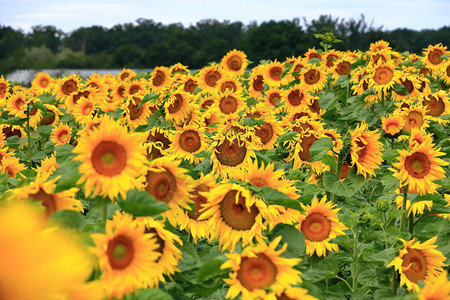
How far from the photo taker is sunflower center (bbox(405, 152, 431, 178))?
12.0 ft

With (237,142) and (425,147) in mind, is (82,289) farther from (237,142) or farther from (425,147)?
(425,147)

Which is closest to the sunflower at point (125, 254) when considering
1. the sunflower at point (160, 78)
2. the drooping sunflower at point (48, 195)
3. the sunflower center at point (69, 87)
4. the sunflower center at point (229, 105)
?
the drooping sunflower at point (48, 195)

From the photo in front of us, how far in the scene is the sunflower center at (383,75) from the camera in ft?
21.5

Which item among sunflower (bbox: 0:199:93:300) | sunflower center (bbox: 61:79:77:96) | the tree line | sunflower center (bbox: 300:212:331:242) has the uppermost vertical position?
the tree line

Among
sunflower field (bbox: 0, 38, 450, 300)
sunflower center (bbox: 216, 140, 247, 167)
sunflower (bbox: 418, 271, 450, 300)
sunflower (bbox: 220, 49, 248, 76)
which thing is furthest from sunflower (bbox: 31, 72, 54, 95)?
sunflower (bbox: 418, 271, 450, 300)

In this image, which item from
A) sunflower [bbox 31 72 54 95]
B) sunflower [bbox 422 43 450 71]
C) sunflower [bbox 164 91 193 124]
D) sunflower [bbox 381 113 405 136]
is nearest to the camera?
sunflower [bbox 164 91 193 124]

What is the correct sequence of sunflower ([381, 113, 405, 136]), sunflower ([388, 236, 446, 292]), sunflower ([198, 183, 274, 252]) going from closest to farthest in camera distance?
1. sunflower ([198, 183, 274, 252])
2. sunflower ([388, 236, 446, 292])
3. sunflower ([381, 113, 405, 136])

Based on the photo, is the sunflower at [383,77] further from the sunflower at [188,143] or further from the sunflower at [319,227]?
the sunflower at [319,227]

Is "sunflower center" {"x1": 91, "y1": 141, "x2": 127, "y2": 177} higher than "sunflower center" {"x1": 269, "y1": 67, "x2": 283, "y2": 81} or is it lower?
lower

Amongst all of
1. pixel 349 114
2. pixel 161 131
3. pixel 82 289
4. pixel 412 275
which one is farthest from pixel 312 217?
pixel 349 114

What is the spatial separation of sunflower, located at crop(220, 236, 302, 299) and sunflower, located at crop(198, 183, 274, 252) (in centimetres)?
18

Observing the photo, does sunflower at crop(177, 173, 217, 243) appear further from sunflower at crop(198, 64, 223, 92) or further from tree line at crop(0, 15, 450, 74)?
tree line at crop(0, 15, 450, 74)

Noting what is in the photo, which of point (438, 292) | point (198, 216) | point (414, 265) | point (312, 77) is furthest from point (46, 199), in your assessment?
point (312, 77)

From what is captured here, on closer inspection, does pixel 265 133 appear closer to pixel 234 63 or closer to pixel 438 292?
pixel 438 292
